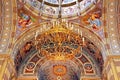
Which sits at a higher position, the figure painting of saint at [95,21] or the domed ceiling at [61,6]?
the domed ceiling at [61,6]

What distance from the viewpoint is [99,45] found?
1494 cm

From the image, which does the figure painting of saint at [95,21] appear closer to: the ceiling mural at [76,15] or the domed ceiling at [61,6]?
the ceiling mural at [76,15]

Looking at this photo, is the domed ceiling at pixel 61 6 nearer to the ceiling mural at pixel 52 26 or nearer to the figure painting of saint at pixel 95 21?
the ceiling mural at pixel 52 26

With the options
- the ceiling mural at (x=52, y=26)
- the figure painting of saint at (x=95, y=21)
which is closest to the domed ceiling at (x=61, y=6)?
the ceiling mural at (x=52, y=26)

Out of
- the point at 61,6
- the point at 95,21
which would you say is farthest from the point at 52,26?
the point at 95,21

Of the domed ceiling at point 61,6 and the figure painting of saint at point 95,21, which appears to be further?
the domed ceiling at point 61,6

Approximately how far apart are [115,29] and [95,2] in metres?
2.06

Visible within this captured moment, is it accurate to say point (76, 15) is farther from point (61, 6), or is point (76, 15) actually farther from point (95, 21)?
point (61, 6)

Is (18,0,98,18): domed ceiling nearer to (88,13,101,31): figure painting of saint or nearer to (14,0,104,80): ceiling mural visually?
(14,0,104,80): ceiling mural

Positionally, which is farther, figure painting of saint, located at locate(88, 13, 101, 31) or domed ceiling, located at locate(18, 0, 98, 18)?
domed ceiling, located at locate(18, 0, 98, 18)

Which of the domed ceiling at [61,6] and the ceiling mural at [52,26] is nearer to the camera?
the ceiling mural at [52,26]

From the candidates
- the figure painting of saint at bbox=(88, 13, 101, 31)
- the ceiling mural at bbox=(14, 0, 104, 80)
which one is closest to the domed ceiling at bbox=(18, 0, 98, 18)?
the ceiling mural at bbox=(14, 0, 104, 80)

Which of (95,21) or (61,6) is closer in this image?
(95,21)

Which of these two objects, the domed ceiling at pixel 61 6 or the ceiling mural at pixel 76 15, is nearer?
the ceiling mural at pixel 76 15
